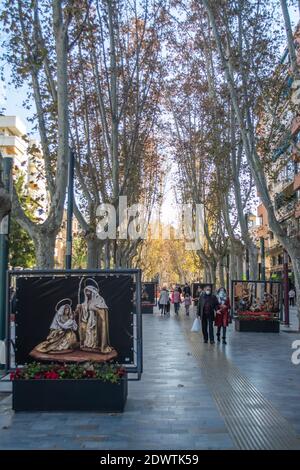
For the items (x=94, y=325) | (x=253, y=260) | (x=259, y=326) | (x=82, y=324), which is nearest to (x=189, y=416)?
(x=94, y=325)

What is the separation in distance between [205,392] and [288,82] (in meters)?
13.8

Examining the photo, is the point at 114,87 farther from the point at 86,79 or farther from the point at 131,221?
A: the point at 131,221

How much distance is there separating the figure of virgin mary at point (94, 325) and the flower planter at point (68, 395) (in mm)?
678

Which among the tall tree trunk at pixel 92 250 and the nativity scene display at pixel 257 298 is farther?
the tall tree trunk at pixel 92 250

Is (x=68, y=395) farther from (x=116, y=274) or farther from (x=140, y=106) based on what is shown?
(x=140, y=106)

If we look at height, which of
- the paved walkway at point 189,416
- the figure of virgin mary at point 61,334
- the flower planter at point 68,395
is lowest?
the paved walkway at point 189,416

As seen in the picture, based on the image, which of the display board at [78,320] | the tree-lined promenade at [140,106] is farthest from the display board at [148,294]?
the display board at [78,320]

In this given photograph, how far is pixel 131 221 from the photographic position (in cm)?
4181

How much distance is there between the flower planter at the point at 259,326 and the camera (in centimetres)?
2098

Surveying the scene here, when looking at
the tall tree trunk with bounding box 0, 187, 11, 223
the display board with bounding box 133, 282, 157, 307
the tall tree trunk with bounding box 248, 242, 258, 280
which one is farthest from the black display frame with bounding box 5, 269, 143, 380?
the display board with bounding box 133, 282, 157, 307

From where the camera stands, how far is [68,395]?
8.08m

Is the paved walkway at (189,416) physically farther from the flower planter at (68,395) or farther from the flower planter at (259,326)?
the flower planter at (259,326)

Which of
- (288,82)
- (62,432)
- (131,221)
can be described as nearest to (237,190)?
(288,82)

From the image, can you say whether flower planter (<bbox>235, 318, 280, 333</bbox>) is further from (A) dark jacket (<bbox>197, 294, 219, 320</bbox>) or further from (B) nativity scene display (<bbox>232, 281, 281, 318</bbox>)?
(A) dark jacket (<bbox>197, 294, 219, 320</bbox>)
